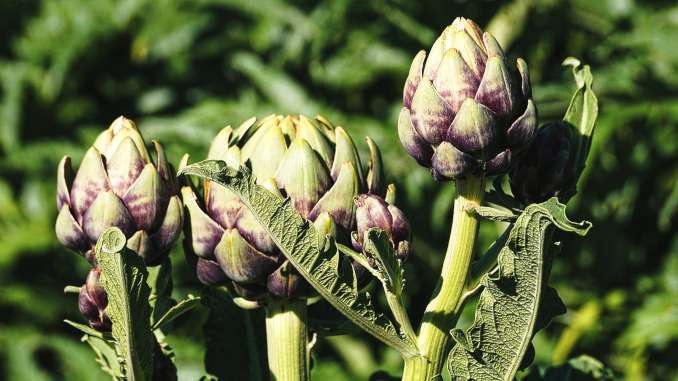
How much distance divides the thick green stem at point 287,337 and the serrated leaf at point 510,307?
139 mm

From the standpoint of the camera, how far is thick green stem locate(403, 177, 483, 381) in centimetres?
82

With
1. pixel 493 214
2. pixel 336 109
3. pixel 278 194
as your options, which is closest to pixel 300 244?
pixel 278 194

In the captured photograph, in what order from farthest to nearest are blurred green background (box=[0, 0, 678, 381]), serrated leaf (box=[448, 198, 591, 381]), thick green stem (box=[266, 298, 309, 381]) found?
blurred green background (box=[0, 0, 678, 381])
thick green stem (box=[266, 298, 309, 381])
serrated leaf (box=[448, 198, 591, 381])

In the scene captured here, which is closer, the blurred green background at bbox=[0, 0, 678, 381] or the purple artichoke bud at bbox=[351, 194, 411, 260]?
the purple artichoke bud at bbox=[351, 194, 411, 260]

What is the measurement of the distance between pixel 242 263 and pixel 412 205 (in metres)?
1.24

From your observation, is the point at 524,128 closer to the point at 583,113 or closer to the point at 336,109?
the point at 583,113

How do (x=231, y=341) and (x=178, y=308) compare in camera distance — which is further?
(x=231, y=341)

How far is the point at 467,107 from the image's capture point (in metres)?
0.77

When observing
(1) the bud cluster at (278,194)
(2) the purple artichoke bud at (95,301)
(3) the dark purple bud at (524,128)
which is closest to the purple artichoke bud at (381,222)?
(1) the bud cluster at (278,194)

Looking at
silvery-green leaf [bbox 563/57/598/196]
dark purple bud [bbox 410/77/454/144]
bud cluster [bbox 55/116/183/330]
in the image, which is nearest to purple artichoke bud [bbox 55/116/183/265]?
bud cluster [bbox 55/116/183/330]

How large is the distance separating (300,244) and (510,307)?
169 millimetres

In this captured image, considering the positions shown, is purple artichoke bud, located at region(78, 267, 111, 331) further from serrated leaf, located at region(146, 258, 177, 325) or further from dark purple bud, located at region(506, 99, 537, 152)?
dark purple bud, located at region(506, 99, 537, 152)

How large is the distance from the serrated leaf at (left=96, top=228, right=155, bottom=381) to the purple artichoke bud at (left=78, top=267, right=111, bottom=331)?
0.03 metres

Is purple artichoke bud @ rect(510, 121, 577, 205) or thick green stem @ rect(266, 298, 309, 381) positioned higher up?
purple artichoke bud @ rect(510, 121, 577, 205)
